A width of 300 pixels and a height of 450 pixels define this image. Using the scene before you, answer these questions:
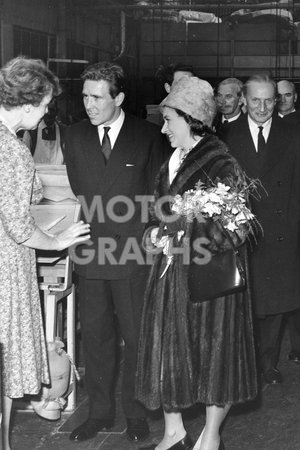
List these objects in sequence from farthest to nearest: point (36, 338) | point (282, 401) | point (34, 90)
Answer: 1. point (282, 401)
2. point (36, 338)
3. point (34, 90)

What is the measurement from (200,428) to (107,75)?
1.86 m

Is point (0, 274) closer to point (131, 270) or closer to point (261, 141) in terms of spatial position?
point (131, 270)

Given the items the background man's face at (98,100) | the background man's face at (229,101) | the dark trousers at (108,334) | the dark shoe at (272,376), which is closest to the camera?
the background man's face at (98,100)

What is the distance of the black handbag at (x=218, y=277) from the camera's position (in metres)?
3.71

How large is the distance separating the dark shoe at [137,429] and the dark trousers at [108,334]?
0.08 ft

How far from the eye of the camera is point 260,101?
522cm

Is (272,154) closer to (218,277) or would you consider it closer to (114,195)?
(114,195)

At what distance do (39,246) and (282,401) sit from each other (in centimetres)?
207

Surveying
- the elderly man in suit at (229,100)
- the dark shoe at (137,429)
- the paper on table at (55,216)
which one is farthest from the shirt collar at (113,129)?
the elderly man in suit at (229,100)

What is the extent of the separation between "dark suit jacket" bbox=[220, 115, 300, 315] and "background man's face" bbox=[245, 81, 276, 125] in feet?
0.29

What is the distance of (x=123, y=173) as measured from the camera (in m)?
4.36

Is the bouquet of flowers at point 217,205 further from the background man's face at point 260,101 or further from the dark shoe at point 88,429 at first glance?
the background man's face at point 260,101

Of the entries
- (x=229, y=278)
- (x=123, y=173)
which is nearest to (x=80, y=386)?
(x=123, y=173)

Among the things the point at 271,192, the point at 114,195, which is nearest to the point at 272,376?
the point at 271,192
